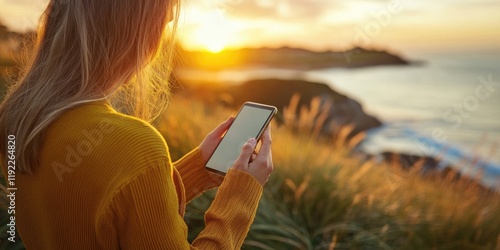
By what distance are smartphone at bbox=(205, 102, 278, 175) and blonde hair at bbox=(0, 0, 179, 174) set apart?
1.70 feet

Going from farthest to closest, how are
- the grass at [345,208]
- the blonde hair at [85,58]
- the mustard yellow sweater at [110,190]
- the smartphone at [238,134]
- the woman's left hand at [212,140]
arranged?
1. the grass at [345,208]
2. the woman's left hand at [212,140]
3. the smartphone at [238,134]
4. the blonde hair at [85,58]
5. the mustard yellow sweater at [110,190]

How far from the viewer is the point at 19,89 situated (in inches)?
64.4

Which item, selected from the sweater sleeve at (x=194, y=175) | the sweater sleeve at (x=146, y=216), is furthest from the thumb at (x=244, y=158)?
the sweater sleeve at (x=194, y=175)

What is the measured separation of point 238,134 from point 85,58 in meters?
0.67

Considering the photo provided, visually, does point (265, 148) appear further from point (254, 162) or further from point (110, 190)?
point (110, 190)

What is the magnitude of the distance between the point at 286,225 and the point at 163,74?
6.56 feet

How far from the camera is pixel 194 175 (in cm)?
209

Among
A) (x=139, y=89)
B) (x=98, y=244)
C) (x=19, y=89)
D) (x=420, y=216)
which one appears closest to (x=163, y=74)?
(x=139, y=89)

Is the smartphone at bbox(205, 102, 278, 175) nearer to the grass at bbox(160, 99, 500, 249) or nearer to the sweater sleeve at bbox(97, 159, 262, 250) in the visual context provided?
the sweater sleeve at bbox(97, 159, 262, 250)

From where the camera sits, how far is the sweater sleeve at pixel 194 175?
81.7 inches

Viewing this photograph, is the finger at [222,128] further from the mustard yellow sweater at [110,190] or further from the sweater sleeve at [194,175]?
the mustard yellow sweater at [110,190]

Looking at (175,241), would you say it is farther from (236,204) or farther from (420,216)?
(420,216)

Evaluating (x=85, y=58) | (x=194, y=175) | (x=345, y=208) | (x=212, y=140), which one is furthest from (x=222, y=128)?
(x=345, y=208)

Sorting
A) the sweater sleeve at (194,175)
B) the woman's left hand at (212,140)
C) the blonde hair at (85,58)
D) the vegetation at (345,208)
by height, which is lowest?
the vegetation at (345,208)
